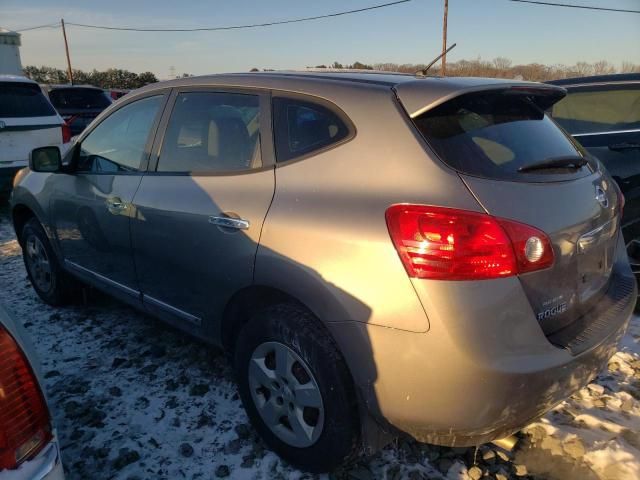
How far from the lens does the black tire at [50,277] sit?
3.88 metres

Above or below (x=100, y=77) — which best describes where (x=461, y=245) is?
below

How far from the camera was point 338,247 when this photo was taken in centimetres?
183

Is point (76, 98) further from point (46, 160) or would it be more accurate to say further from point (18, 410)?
point (18, 410)

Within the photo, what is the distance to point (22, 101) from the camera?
22.3ft

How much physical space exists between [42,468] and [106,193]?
6.71 feet

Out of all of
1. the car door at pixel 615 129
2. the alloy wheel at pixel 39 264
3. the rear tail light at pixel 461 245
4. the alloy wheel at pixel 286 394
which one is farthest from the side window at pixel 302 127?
Answer: the car door at pixel 615 129

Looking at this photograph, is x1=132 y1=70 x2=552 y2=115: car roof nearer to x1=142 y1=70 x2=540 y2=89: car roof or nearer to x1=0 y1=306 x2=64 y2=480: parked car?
x1=142 y1=70 x2=540 y2=89: car roof

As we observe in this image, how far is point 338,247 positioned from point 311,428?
0.84 m

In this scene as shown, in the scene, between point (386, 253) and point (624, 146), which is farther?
point (624, 146)

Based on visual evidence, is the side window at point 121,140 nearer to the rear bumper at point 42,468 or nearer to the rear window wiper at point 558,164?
the rear bumper at point 42,468

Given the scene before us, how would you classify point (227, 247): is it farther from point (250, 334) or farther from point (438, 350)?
point (438, 350)

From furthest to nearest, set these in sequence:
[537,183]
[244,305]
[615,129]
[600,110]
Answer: [600,110] < [615,129] < [244,305] < [537,183]

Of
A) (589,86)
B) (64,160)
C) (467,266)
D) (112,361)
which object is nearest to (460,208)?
(467,266)

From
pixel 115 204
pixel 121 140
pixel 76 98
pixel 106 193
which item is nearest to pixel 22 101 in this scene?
pixel 76 98
